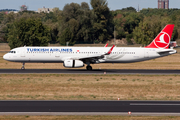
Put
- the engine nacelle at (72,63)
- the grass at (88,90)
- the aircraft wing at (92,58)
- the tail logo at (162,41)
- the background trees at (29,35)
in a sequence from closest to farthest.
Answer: the grass at (88,90)
the engine nacelle at (72,63)
the aircraft wing at (92,58)
the tail logo at (162,41)
the background trees at (29,35)

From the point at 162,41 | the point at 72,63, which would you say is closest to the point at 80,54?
the point at 72,63

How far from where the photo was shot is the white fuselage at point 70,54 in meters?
43.6

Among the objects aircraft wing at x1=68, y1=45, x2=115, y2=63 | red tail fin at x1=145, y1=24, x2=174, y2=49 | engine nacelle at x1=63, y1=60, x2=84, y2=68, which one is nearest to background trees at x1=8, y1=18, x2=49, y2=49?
aircraft wing at x1=68, y1=45, x2=115, y2=63

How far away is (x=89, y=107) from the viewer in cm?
1886

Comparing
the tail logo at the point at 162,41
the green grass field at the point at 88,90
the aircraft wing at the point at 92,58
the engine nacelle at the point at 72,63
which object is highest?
the tail logo at the point at 162,41

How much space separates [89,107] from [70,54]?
84.3ft

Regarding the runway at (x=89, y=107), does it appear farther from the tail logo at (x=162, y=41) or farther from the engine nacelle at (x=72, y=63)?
the tail logo at (x=162, y=41)

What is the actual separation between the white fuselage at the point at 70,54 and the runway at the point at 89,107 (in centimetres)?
2345

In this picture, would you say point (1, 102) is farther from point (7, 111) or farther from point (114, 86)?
point (114, 86)

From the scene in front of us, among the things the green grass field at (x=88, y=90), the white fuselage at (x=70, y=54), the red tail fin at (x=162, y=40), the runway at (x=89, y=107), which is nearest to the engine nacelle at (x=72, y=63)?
the white fuselage at (x=70, y=54)

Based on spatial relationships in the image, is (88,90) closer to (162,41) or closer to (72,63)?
(72,63)

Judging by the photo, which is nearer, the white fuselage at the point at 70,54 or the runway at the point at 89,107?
the runway at the point at 89,107

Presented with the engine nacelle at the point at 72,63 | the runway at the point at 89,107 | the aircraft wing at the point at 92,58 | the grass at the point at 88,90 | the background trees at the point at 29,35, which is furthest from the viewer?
the background trees at the point at 29,35

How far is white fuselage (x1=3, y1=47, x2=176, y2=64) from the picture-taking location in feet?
143
